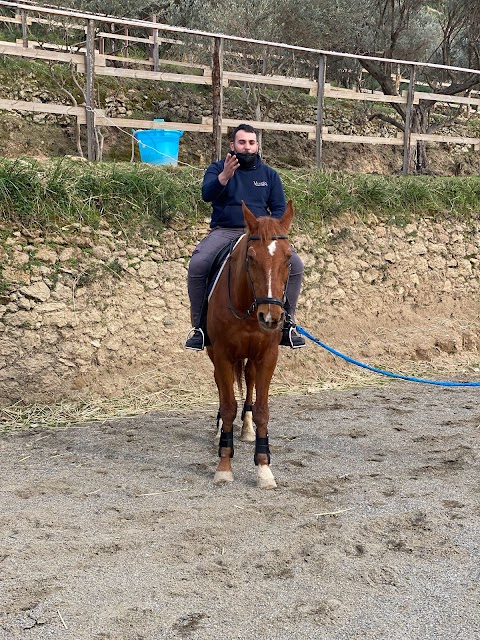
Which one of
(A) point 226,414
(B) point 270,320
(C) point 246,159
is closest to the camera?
(B) point 270,320

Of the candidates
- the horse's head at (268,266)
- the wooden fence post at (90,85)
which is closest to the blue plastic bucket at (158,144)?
the wooden fence post at (90,85)

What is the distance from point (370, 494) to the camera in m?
5.20

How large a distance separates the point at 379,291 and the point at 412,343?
33.8 inches

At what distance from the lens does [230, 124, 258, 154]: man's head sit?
18.5 ft

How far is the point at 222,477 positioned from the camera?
17.9 ft

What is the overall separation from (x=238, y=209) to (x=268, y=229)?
1.07 m

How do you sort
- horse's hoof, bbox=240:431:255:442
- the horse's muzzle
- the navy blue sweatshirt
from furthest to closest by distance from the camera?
1. horse's hoof, bbox=240:431:255:442
2. the navy blue sweatshirt
3. the horse's muzzle

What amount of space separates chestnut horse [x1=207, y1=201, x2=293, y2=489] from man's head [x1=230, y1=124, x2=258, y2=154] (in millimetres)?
822

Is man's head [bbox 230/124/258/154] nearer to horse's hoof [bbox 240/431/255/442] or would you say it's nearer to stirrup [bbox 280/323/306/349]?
A: stirrup [bbox 280/323/306/349]

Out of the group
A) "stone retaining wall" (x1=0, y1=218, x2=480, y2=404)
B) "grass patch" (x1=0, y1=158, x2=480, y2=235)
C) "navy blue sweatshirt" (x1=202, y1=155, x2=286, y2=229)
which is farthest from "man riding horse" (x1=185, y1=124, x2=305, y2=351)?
"grass patch" (x1=0, y1=158, x2=480, y2=235)

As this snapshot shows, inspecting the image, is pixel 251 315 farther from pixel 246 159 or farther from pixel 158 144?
pixel 158 144

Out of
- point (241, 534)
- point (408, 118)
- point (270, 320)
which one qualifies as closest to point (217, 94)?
point (408, 118)

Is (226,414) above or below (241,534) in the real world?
above

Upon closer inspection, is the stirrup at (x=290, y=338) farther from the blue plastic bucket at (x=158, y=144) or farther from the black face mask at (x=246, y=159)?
the blue plastic bucket at (x=158, y=144)
